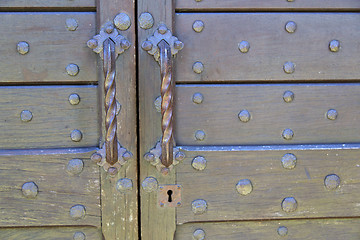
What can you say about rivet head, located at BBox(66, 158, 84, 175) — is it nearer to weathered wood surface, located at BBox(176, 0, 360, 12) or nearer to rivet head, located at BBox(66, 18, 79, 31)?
rivet head, located at BBox(66, 18, 79, 31)

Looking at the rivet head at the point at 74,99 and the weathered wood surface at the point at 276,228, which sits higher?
the rivet head at the point at 74,99

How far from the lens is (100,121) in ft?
2.72

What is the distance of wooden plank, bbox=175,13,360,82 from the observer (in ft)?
2.76

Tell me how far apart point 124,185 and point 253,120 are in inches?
12.9

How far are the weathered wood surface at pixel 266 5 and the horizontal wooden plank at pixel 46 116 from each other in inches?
11.5

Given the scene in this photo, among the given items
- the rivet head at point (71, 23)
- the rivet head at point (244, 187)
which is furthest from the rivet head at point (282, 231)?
the rivet head at point (71, 23)

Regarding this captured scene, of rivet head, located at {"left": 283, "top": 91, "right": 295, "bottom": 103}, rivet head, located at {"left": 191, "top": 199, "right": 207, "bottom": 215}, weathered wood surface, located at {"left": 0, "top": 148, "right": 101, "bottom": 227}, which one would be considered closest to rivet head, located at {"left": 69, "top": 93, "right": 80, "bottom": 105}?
weathered wood surface, located at {"left": 0, "top": 148, "right": 101, "bottom": 227}

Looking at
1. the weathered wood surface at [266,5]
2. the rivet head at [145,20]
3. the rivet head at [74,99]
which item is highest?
the weathered wood surface at [266,5]

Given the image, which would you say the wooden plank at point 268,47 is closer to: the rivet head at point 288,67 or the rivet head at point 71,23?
the rivet head at point 288,67

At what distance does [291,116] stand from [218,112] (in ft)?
0.56

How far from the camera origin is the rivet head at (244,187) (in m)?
0.85

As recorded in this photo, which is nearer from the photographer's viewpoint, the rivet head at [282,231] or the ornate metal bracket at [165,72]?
the ornate metal bracket at [165,72]

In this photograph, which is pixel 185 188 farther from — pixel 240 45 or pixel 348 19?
pixel 348 19

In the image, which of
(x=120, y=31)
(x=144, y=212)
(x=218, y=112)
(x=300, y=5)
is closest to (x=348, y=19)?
(x=300, y=5)
